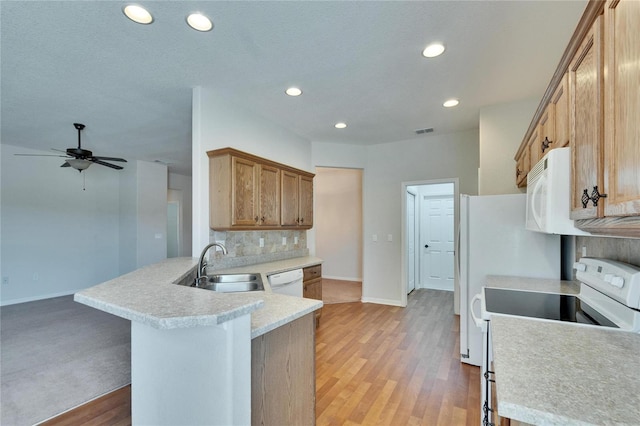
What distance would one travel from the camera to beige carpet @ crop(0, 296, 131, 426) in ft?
7.52

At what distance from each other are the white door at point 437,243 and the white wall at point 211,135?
3.90 meters

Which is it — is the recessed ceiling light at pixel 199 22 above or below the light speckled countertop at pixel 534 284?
above

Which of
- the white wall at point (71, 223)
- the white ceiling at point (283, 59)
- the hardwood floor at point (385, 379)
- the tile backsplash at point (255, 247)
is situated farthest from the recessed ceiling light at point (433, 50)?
the white wall at point (71, 223)

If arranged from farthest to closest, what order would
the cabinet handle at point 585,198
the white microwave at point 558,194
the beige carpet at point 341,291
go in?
the beige carpet at point 341,291, the white microwave at point 558,194, the cabinet handle at point 585,198

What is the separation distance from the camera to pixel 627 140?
35.6 inches

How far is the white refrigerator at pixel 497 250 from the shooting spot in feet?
8.72

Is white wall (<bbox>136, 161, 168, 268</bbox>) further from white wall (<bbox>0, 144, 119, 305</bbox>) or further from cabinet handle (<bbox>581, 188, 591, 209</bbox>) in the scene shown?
cabinet handle (<bbox>581, 188, 591, 209</bbox>)

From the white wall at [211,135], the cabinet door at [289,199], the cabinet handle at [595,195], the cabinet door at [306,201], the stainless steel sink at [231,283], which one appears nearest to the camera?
→ the cabinet handle at [595,195]

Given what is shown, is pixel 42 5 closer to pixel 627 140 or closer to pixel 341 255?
pixel 627 140

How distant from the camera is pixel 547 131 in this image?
1934 millimetres

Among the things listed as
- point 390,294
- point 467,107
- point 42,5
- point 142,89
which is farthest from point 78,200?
point 467,107

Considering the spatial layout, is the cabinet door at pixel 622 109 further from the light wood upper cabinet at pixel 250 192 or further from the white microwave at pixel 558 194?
the light wood upper cabinet at pixel 250 192

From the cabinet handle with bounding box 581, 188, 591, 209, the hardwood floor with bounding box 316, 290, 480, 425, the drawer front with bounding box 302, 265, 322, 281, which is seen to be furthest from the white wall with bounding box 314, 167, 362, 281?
the cabinet handle with bounding box 581, 188, 591, 209

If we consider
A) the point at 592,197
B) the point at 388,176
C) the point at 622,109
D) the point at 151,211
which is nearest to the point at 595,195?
the point at 592,197
